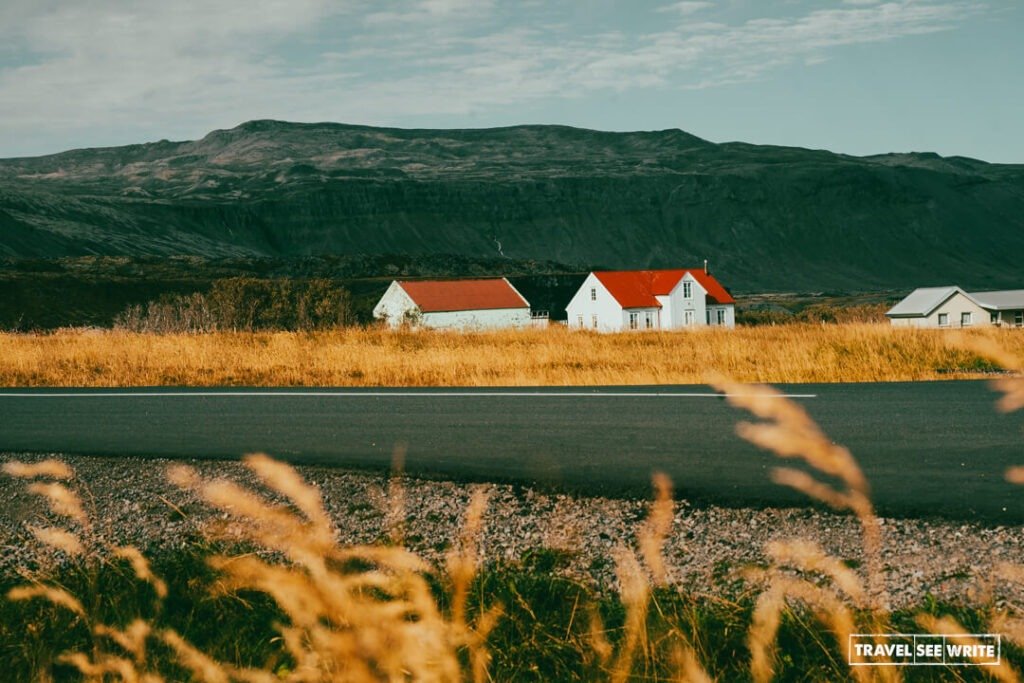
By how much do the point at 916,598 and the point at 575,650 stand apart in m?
1.73

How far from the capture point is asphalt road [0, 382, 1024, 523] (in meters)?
6.83

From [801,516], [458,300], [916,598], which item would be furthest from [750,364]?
[458,300]

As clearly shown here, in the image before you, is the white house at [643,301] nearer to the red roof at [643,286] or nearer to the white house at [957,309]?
the red roof at [643,286]

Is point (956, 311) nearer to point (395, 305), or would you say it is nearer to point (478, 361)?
point (395, 305)

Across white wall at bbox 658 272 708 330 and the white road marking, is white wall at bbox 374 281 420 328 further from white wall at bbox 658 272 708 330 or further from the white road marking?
the white road marking

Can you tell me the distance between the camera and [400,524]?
6.46m

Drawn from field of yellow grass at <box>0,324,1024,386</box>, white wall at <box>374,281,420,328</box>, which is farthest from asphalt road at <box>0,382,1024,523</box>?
white wall at <box>374,281,420,328</box>

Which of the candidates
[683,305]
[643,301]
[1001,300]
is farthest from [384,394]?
[1001,300]

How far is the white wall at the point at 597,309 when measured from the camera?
69.9 metres

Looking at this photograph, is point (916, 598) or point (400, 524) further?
point (400, 524)

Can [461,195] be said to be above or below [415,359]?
above

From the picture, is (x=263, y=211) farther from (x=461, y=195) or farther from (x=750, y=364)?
(x=750, y=364)

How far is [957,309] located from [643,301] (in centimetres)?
2470

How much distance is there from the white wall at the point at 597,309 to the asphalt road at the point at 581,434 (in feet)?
188
